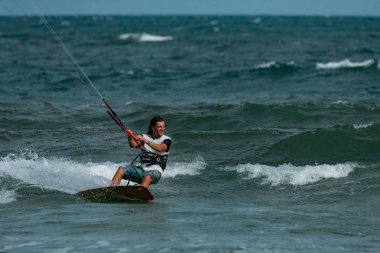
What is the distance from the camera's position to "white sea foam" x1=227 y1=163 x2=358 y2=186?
13.5 metres

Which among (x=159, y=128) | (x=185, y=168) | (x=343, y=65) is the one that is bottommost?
(x=185, y=168)

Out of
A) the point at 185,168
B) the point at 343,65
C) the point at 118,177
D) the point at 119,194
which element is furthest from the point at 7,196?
the point at 343,65

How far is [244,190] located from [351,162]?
298cm

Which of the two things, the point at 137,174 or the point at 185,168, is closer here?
the point at 137,174

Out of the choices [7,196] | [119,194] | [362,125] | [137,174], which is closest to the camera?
[119,194]

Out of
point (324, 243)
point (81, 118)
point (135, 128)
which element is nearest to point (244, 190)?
point (324, 243)

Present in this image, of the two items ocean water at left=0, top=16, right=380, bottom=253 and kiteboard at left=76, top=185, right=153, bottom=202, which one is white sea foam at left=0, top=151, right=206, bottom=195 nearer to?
ocean water at left=0, top=16, right=380, bottom=253

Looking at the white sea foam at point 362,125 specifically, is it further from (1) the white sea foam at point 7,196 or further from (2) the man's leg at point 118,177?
(1) the white sea foam at point 7,196

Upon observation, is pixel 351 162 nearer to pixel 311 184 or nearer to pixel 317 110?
pixel 311 184

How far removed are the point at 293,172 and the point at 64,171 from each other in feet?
13.2

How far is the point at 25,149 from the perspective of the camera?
16672 mm

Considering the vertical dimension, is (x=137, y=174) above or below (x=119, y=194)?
above

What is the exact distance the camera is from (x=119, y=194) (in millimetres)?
11250

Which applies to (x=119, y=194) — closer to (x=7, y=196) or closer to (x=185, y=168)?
(x=7, y=196)
